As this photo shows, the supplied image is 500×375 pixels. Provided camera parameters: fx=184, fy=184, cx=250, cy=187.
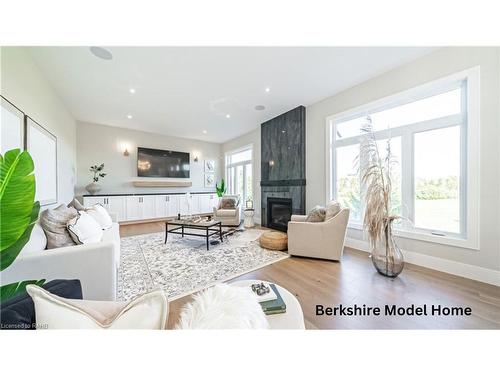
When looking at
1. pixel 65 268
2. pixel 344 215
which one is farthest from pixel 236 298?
pixel 344 215

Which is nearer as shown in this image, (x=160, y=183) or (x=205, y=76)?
(x=205, y=76)

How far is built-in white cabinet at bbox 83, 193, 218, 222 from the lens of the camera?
4758 millimetres

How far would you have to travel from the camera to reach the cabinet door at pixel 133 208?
4965 millimetres

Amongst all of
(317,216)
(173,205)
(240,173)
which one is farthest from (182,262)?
(240,173)

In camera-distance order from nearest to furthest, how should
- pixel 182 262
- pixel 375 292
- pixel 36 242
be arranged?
pixel 36 242
pixel 375 292
pixel 182 262

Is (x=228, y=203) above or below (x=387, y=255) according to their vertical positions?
above

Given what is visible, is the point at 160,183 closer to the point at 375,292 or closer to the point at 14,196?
the point at 14,196

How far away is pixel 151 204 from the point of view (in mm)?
5340

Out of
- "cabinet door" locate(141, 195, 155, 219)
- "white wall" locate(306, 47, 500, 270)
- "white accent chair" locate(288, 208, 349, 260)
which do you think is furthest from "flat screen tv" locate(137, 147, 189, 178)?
"white wall" locate(306, 47, 500, 270)

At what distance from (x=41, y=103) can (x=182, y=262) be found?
9.60 ft

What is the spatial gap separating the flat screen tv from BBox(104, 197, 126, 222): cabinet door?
3.06 feet

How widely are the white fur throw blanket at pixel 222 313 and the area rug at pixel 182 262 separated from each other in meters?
1.30

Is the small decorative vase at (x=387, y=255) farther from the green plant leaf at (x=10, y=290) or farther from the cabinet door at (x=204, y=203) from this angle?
the cabinet door at (x=204, y=203)
